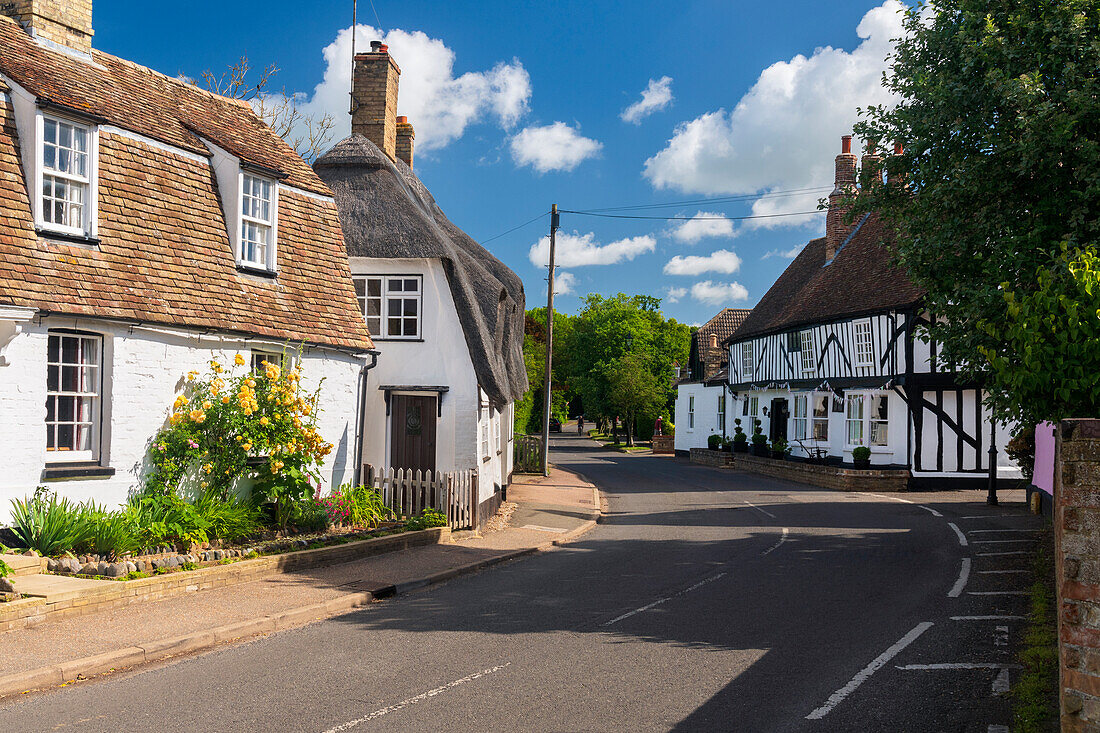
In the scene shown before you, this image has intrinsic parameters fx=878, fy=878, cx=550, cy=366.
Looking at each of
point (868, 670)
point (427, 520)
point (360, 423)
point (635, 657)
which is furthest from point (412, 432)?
point (868, 670)

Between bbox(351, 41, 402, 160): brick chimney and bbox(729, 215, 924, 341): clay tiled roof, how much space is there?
16453 millimetres

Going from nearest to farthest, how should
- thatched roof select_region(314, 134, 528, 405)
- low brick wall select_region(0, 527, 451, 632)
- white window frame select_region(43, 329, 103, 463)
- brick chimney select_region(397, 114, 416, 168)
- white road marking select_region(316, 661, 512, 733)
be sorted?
1. white road marking select_region(316, 661, 512, 733)
2. low brick wall select_region(0, 527, 451, 632)
3. white window frame select_region(43, 329, 103, 463)
4. thatched roof select_region(314, 134, 528, 405)
5. brick chimney select_region(397, 114, 416, 168)

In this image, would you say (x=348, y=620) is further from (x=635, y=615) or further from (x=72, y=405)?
(x=72, y=405)

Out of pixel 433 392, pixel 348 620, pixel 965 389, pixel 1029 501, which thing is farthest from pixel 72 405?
pixel 965 389

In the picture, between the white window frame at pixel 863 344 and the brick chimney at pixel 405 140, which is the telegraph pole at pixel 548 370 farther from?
the white window frame at pixel 863 344

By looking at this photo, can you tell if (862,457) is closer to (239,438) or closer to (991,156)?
(991,156)

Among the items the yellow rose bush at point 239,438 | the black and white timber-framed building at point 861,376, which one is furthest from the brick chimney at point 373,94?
the black and white timber-framed building at point 861,376

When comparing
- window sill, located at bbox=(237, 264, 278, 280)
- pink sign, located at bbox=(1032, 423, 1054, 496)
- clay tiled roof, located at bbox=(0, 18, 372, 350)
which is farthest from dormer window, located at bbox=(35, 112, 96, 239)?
pink sign, located at bbox=(1032, 423, 1054, 496)

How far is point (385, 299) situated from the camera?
62.1ft

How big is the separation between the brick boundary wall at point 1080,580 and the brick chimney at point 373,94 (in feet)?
63.4

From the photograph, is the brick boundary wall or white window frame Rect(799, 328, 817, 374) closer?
the brick boundary wall

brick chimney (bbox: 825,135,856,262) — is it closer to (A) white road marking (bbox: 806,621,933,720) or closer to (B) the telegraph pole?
(B) the telegraph pole

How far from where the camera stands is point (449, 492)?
54.2 feet

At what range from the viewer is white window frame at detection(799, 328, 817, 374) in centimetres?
3491
